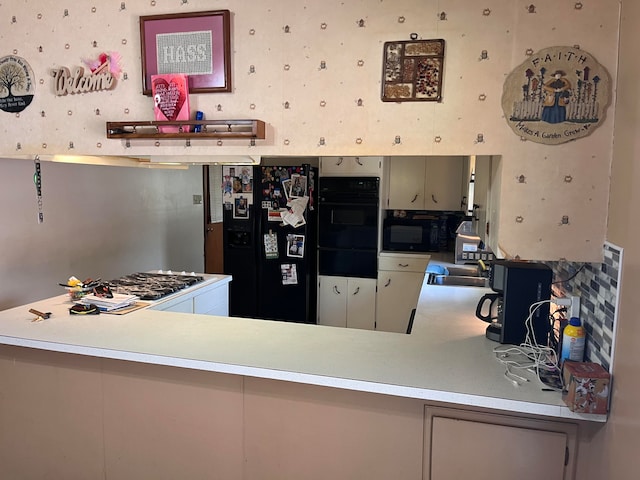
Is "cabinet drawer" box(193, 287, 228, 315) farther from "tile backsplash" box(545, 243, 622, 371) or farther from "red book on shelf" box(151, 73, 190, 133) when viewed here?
"tile backsplash" box(545, 243, 622, 371)

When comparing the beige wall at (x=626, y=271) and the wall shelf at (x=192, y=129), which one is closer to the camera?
the beige wall at (x=626, y=271)

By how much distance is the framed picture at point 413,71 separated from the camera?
1637mm

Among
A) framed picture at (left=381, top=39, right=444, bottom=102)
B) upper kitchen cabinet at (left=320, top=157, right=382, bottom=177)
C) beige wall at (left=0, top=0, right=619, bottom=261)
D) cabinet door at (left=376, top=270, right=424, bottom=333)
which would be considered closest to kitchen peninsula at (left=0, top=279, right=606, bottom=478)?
beige wall at (left=0, top=0, right=619, bottom=261)

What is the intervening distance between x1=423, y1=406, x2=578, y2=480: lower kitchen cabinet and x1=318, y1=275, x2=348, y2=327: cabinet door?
2949 mm

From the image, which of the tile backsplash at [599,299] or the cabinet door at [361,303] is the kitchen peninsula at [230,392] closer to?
the tile backsplash at [599,299]

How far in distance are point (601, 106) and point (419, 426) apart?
1275 mm

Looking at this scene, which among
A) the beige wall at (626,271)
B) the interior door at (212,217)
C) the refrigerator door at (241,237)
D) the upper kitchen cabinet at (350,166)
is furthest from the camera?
the interior door at (212,217)

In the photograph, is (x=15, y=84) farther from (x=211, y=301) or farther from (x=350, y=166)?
(x=350, y=166)

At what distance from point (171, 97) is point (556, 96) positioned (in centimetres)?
144

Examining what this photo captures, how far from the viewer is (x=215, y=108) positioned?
1904 mm

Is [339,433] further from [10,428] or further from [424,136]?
[10,428]

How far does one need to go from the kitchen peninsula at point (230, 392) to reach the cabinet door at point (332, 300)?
225 centimetres

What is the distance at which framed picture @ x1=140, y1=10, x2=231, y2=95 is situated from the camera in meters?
1.84

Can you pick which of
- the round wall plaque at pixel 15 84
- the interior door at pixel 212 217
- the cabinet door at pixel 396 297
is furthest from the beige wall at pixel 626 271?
the interior door at pixel 212 217
